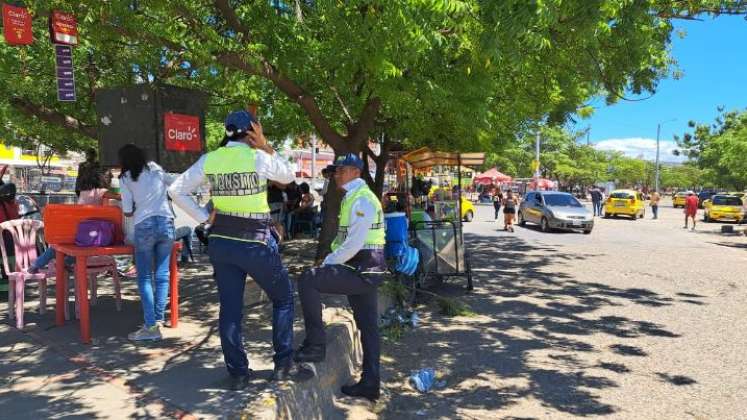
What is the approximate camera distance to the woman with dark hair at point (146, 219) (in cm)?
453

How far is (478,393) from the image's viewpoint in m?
4.38

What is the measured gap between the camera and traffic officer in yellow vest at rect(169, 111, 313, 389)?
10.9ft

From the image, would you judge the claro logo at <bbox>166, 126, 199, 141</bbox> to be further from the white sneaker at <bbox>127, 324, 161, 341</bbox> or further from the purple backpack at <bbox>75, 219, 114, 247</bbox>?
the white sneaker at <bbox>127, 324, 161, 341</bbox>

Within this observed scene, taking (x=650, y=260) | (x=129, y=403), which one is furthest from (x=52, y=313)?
(x=650, y=260)

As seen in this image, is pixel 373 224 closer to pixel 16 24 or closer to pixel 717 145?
pixel 16 24

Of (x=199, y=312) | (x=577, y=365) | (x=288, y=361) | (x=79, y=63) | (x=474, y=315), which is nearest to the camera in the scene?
(x=288, y=361)

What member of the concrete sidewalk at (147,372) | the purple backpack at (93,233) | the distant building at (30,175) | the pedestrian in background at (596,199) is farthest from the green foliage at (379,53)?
the pedestrian in background at (596,199)

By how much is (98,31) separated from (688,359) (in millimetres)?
7211

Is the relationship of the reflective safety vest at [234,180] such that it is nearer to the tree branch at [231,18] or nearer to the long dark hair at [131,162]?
the long dark hair at [131,162]

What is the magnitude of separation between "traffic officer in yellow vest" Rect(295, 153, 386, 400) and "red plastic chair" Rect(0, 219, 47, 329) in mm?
2877

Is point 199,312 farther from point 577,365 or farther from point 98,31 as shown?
point 577,365

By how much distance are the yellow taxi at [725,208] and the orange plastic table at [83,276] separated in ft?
91.3

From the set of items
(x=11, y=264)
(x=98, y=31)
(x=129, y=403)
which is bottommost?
(x=129, y=403)

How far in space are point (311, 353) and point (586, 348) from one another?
315 cm
